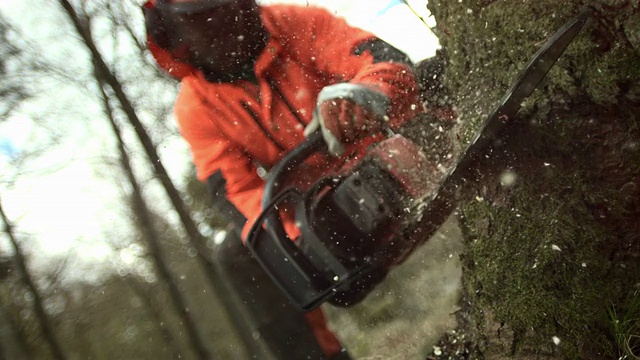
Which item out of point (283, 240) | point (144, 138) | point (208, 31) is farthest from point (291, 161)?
point (144, 138)

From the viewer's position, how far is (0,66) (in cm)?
276

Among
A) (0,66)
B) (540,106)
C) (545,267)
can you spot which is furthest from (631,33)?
(0,66)

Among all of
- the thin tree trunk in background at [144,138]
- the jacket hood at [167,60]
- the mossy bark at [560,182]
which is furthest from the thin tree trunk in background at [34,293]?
the mossy bark at [560,182]

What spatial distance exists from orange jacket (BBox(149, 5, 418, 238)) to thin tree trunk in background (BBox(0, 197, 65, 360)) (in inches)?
64.9

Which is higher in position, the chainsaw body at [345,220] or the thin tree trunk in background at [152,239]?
the thin tree trunk in background at [152,239]

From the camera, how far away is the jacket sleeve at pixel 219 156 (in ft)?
4.97

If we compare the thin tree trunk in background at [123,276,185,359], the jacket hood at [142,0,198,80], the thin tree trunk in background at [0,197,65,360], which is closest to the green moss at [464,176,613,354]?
the jacket hood at [142,0,198,80]

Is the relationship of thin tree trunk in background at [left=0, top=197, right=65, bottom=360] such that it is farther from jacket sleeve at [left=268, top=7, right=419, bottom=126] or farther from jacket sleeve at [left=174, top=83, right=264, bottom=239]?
jacket sleeve at [left=268, top=7, right=419, bottom=126]

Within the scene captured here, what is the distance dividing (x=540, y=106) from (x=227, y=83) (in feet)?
3.34

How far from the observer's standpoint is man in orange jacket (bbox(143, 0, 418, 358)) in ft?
4.17

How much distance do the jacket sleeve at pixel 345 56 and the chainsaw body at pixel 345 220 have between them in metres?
0.14

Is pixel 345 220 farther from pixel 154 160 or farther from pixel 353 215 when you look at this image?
pixel 154 160

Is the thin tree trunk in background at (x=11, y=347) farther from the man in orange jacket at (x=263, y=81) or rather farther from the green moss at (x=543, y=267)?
the green moss at (x=543, y=267)

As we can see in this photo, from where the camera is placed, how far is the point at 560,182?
979 millimetres
